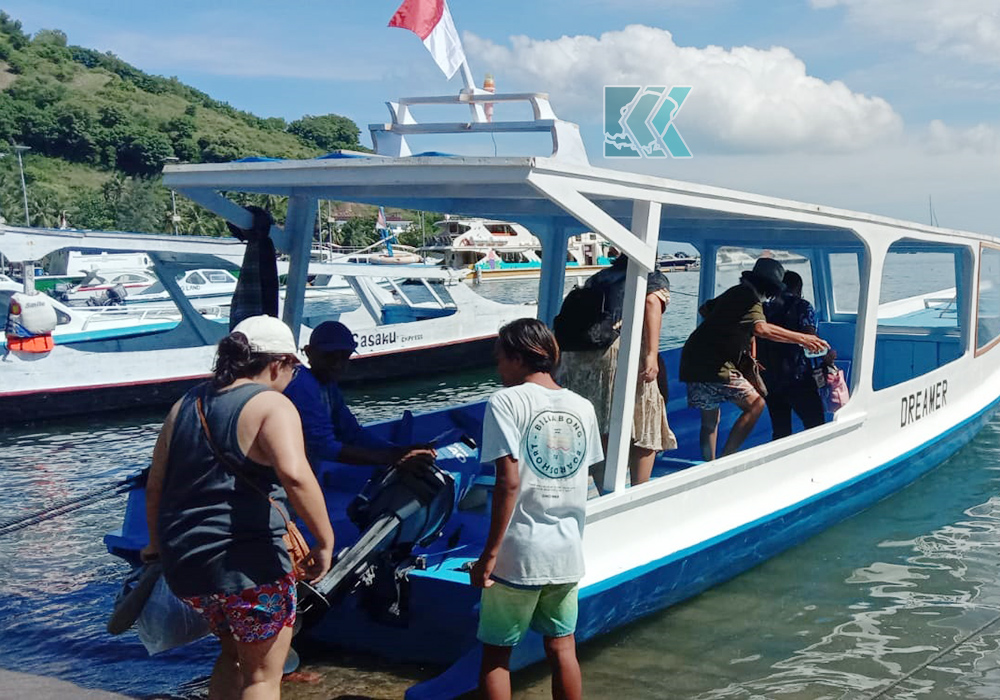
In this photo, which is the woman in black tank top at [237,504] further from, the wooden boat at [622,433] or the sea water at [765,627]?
the sea water at [765,627]

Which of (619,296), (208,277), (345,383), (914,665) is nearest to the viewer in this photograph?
(914,665)

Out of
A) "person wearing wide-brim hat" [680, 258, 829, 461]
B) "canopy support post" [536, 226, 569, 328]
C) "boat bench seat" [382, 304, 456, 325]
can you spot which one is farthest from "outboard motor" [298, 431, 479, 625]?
"boat bench seat" [382, 304, 456, 325]

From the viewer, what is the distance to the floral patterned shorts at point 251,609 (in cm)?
302

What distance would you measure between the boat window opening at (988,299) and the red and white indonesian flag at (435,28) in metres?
5.20

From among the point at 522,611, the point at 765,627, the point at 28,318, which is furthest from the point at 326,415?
the point at 28,318

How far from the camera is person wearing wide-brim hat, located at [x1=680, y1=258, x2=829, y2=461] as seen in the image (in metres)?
6.04

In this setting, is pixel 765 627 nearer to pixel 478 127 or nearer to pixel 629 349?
pixel 629 349

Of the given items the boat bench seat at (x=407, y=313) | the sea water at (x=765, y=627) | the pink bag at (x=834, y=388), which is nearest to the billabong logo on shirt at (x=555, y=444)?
the sea water at (x=765, y=627)

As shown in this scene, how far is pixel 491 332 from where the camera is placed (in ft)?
60.1

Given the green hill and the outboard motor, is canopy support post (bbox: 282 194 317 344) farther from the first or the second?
the green hill

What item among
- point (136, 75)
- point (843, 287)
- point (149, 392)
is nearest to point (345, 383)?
point (149, 392)

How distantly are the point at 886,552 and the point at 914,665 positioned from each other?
177 centimetres

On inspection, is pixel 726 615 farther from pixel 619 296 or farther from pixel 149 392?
pixel 149 392

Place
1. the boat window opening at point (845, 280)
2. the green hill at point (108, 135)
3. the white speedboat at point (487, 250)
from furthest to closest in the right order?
1. the green hill at point (108, 135)
2. the white speedboat at point (487, 250)
3. the boat window opening at point (845, 280)
